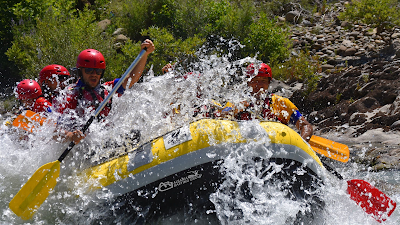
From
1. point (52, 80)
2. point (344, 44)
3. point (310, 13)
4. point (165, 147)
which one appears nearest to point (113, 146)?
point (165, 147)

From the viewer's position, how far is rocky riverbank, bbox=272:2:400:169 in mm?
5730

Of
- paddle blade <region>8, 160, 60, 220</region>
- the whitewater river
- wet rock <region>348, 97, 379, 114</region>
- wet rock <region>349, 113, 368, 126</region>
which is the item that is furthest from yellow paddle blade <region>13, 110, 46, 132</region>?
wet rock <region>348, 97, 379, 114</region>

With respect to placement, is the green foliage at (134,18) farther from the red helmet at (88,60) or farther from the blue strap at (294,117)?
the blue strap at (294,117)

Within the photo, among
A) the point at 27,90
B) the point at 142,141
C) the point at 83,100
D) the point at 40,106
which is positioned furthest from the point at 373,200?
the point at 27,90

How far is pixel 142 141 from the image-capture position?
3676 millimetres

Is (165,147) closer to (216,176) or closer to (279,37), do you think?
(216,176)

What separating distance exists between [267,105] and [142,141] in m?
1.45

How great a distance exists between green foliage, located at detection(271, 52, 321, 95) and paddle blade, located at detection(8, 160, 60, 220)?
20.0ft

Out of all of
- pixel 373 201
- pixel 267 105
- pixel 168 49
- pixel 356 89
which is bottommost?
pixel 356 89

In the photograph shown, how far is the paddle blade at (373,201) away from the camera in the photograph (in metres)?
3.72

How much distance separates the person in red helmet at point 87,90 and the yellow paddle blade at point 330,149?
210 cm

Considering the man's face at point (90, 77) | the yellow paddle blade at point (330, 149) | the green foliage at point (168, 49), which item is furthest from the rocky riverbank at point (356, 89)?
the man's face at point (90, 77)

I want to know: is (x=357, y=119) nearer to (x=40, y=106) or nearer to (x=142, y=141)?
(x=142, y=141)

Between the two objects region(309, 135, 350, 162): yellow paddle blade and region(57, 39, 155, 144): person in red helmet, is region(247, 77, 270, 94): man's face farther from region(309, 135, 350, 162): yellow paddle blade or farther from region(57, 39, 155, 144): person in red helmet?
region(57, 39, 155, 144): person in red helmet
